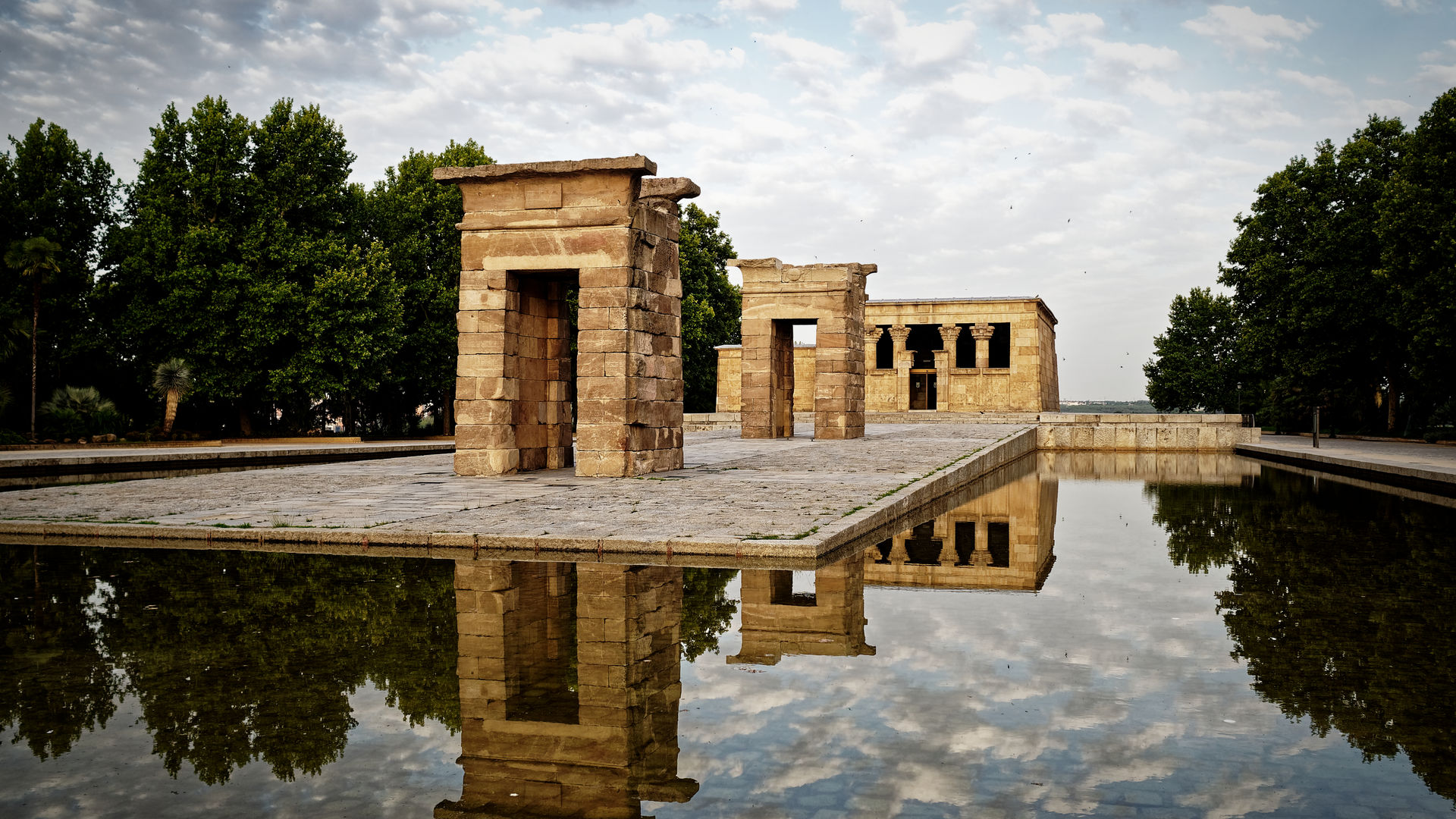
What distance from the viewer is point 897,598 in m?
6.57

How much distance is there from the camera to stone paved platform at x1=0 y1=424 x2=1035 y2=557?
27.0 ft

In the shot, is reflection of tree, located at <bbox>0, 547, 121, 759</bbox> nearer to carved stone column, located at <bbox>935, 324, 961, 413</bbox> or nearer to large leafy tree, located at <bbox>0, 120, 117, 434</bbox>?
large leafy tree, located at <bbox>0, 120, 117, 434</bbox>

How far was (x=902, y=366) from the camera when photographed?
46562mm

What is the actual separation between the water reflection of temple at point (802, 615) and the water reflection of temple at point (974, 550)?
1.13 ft

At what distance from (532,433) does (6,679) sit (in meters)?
11.0

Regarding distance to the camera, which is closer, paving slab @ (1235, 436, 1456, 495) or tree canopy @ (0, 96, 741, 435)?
paving slab @ (1235, 436, 1456, 495)

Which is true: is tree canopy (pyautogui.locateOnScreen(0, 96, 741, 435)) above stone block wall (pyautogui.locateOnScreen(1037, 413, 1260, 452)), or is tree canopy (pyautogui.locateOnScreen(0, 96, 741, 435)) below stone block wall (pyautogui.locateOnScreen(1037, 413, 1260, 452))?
above

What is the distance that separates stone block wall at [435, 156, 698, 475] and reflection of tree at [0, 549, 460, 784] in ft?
21.0

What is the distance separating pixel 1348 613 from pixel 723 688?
419 cm

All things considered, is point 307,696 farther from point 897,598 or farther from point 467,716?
point 897,598

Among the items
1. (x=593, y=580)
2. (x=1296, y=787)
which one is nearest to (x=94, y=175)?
(x=593, y=580)

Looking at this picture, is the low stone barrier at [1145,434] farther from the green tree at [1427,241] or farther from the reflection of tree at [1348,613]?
the reflection of tree at [1348,613]

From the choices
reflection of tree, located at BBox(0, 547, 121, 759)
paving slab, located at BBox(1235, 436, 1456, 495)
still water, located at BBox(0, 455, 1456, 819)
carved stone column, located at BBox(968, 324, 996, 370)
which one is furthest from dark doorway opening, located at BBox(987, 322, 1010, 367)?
reflection of tree, located at BBox(0, 547, 121, 759)

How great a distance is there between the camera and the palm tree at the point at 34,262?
30.5m
